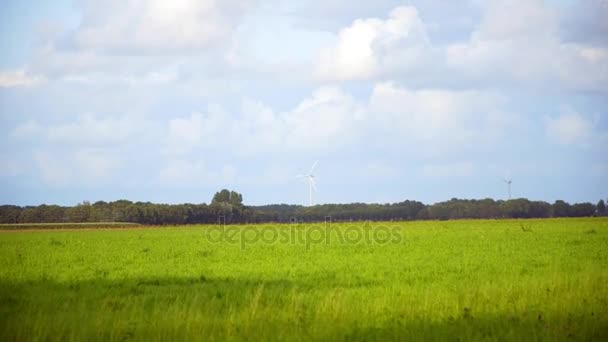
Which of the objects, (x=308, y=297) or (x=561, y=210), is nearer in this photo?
(x=308, y=297)

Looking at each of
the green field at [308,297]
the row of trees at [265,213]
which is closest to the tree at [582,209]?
the row of trees at [265,213]

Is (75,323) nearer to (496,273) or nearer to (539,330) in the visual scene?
(539,330)

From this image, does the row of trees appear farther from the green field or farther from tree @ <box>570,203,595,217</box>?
the green field

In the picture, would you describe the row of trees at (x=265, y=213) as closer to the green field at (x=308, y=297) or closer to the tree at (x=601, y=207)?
the tree at (x=601, y=207)

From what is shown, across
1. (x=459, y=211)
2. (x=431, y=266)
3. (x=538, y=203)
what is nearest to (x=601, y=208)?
(x=538, y=203)

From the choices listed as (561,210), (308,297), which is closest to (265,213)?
(561,210)

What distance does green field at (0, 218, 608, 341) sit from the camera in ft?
34.8

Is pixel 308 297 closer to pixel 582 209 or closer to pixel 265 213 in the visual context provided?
pixel 265 213

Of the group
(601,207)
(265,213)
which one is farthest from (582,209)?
(265,213)

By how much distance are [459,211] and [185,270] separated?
540ft

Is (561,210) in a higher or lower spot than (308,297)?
higher

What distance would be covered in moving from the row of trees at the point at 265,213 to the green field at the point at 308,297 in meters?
116

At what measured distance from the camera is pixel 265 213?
6875 inches

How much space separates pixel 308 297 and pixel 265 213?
523 ft
